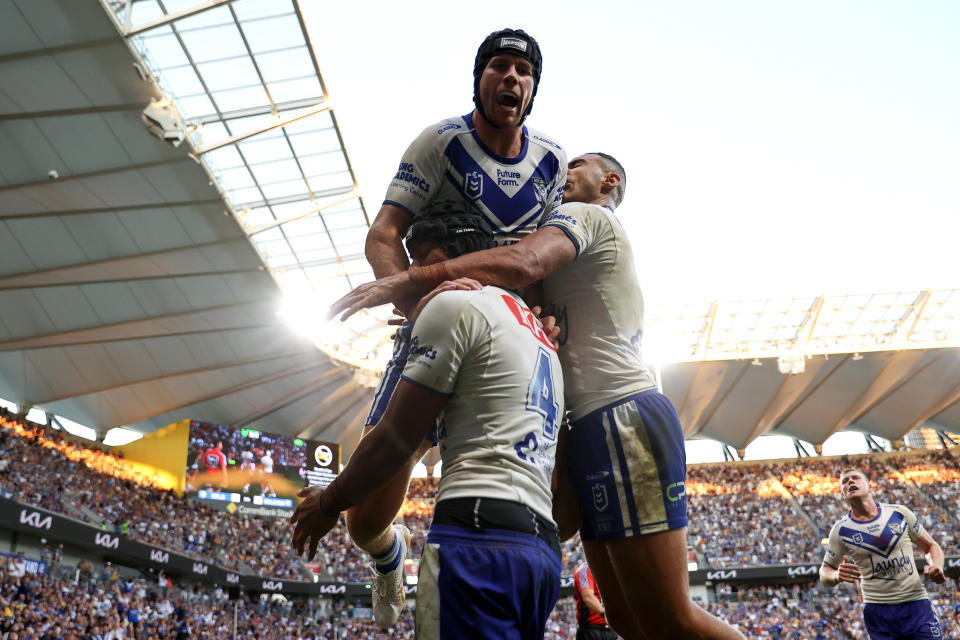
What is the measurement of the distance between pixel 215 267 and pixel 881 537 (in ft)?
71.3

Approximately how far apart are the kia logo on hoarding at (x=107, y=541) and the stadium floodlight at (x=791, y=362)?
27.9m

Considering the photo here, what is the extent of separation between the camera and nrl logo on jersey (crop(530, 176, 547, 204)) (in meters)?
3.59

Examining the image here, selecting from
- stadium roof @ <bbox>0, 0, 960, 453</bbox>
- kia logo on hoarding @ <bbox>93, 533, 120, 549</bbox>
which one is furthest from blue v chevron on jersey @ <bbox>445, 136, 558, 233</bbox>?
kia logo on hoarding @ <bbox>93, 533, 120, 549</bbox>

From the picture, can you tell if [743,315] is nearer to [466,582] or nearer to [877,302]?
[877,302]

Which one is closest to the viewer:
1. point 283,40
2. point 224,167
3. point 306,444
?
point 283,40

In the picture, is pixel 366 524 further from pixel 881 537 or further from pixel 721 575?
pixel 721 575

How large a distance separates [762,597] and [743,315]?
1309cm

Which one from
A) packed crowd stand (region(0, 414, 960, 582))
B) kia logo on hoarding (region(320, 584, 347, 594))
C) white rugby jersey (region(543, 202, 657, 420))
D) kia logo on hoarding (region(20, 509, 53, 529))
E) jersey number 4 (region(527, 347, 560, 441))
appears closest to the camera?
jersey number 4 (region(527, 347, 560, 441))

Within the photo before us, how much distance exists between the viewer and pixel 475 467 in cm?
223

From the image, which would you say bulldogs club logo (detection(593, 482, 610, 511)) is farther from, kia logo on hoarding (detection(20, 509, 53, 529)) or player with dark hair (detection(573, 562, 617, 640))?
kia logo on hoarding (detection(20, 509, 53, 529))

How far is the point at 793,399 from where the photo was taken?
42.4 m

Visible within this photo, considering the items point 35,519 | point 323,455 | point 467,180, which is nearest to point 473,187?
Answer: point 467,180

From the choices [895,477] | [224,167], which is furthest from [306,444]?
[895,477]

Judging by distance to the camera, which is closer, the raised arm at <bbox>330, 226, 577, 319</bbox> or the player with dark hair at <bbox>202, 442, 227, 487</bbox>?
the raised arm at <bbox>330, 226, 577, 319</bbox>
